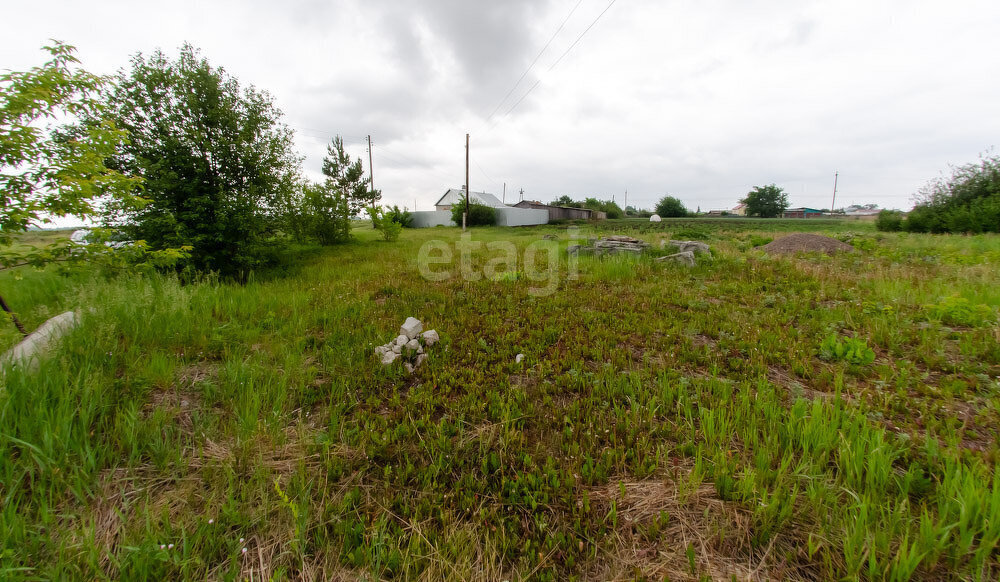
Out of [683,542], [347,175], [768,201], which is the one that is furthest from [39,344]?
[768,201]

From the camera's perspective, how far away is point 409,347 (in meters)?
3.53

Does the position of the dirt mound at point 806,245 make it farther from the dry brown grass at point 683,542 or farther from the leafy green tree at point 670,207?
the leafy green tree at point 670,207

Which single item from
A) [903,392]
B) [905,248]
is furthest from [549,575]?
[905,248]

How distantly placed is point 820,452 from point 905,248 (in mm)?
12286

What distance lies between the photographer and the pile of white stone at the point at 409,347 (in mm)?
3354

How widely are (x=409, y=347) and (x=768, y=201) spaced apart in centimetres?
7488

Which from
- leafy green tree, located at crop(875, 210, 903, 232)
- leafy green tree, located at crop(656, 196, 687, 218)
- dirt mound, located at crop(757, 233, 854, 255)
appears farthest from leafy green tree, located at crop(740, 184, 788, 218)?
dirt mound, located at crop(757, 233, 854, 255)

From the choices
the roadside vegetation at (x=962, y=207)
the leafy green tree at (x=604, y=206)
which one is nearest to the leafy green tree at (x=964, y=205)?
the roadside vegetation at (x=962, y=207)

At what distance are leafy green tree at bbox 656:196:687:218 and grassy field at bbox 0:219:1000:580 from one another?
5919 centimetres

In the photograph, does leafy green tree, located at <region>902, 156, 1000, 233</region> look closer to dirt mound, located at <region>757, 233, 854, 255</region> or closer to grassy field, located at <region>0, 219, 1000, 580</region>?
dirt mound, located at <region>757, 233, 854, 255</region>

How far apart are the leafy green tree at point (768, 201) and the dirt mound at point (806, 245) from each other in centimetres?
6183

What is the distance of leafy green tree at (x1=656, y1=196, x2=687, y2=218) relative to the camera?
5597cm

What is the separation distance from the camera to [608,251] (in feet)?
31.8

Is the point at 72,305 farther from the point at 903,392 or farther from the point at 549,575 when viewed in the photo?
the point at 903,392
